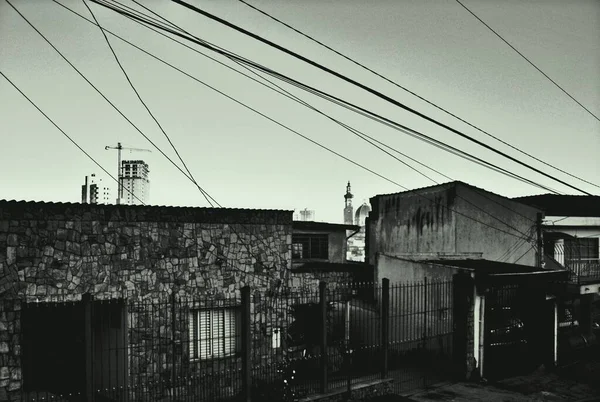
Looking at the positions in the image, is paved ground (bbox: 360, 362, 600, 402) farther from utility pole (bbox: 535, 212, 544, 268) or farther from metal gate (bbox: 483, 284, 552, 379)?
utility pole (bbox: 535, 212, 544, 268)

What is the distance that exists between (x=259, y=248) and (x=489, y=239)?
11.2 metres

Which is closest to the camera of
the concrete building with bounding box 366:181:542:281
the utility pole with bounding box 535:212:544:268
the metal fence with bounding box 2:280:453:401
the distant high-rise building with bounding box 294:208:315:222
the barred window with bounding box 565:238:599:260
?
the metal fence with bounding box 2:280:453:401

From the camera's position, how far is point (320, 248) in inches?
755

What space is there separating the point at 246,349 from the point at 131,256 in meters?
4.25

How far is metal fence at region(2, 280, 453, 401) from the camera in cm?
932

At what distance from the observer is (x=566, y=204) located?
26188mm

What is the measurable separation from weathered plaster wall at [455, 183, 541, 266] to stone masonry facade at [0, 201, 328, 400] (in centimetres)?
848

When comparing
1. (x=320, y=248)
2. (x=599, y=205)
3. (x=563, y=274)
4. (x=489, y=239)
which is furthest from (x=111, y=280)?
(x=599, y=205)

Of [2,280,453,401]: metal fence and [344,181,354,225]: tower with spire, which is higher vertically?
[344,181,354,225]: tower with spire

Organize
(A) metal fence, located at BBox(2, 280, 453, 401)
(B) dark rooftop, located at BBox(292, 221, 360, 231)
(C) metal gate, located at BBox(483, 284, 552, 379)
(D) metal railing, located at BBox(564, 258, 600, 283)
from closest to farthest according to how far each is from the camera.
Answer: (A) metal fence, located at BBox(2, 280, 453, 401), (C) metal gate, located at BBox(483, 284, 552, 379), (B) dark rooftop, located at BBox(292, 221, 360, 231), (D) metal railing, located at BBox(564, 258, 600, 283)

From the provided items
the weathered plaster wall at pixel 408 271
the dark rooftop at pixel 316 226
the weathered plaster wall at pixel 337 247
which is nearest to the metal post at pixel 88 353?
the weathered plaster wall at pixel 408 271

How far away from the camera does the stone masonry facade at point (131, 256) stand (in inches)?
371

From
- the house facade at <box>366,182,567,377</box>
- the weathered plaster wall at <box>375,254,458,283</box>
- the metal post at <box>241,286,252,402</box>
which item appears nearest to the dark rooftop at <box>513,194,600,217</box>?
the house facade at <box>366,182,567,377</box>

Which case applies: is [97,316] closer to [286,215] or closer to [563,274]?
[286,215]
